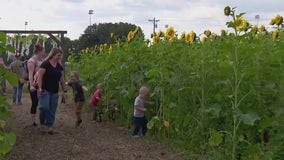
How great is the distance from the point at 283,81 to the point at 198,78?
1543 mm

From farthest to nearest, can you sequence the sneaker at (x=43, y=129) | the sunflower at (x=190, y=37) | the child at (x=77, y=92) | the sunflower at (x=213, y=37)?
1. the child at (x=77, y=92)
2. the sneaker at (x=43, y=129)
3. the sunflower at (x=190, y=37)
4. the sunflower at (x=213, y=37)

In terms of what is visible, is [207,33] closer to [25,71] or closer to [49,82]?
[49,82]

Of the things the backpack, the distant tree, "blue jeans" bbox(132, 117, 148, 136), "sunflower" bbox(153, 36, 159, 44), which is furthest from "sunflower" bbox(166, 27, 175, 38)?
the distant tree

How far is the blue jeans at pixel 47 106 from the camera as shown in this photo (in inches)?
312

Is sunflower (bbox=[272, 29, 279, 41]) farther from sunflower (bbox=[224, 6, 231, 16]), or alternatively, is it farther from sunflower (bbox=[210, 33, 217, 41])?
sunflower (bbox=[224, 6, 231, 16])

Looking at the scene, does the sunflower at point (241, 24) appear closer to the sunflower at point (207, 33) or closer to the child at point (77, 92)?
the sunflower at point (207, 33)

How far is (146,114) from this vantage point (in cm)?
805

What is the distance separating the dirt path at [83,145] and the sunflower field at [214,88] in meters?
0.35

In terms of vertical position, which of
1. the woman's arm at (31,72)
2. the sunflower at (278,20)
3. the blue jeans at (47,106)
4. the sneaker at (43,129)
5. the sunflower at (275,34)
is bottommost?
the sneaker at (43,129)

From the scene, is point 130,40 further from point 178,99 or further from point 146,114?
point 178,99

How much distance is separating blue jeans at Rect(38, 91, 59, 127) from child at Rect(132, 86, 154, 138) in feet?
4.62

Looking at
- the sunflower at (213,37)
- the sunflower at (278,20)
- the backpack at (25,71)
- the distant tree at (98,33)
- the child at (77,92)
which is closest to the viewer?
the sunflower at (278,20)

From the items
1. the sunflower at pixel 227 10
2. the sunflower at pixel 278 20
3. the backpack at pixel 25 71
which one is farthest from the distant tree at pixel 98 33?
the sunflower at pixel 227 10

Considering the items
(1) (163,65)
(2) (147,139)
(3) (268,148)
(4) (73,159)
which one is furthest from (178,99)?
(3) (268,148)
